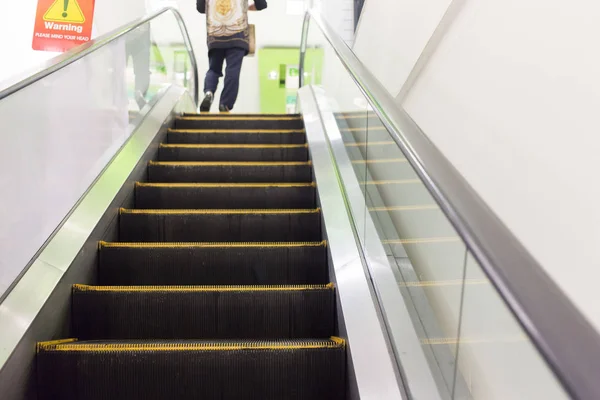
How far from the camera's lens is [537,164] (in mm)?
1967

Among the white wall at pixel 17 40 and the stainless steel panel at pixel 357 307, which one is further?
the white wall at pixel 17 40

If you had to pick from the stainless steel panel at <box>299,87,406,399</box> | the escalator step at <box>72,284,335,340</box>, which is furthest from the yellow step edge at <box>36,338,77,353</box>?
the stainless steel panel at <box>299,87,406,399</box>

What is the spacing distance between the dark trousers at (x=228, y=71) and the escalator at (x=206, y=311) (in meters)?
2.81

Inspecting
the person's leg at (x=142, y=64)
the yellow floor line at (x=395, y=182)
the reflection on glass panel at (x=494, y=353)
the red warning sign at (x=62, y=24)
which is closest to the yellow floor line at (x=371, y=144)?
the yellow floor line at (x=395, y=182)

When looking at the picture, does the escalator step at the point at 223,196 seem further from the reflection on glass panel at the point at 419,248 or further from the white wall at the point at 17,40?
the white wall at the point at 17,40

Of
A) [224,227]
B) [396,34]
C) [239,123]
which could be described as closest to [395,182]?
[224,227]

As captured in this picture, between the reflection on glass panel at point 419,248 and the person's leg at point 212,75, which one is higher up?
the person's leg at point 212,75

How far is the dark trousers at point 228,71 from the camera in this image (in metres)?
6.25

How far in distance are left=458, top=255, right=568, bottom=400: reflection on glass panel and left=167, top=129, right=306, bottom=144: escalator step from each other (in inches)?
144

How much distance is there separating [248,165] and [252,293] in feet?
5.86

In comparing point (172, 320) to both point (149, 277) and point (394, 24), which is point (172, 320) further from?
point (394, 24)

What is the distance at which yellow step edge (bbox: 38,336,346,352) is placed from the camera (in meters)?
2.04

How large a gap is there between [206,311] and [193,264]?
433 mm

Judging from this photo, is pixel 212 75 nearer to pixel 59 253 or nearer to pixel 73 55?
pixel 73 55
